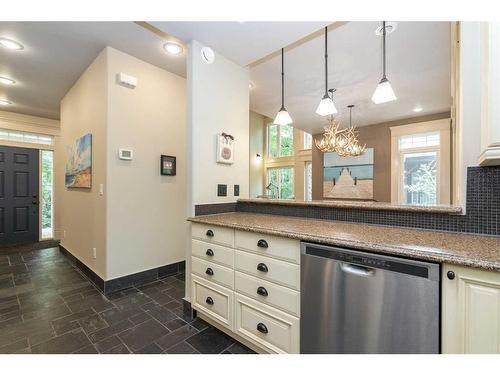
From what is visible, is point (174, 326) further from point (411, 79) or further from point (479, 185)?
point (411, 79)

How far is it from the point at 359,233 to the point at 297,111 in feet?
13.9

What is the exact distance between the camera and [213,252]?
1.80m

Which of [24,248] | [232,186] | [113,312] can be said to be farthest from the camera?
[24,248]

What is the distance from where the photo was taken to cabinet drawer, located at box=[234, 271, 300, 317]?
1358mm

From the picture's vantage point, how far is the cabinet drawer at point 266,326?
1370mm

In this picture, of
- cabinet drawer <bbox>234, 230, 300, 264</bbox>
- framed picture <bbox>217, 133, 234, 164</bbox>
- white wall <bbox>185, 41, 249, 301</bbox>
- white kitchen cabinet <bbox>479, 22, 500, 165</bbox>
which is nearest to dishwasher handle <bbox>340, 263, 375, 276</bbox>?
cabinet drawer <bbox>234, 230, 300, 264</bbox>

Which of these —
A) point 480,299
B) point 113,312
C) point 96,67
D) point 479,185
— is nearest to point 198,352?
point 113,312

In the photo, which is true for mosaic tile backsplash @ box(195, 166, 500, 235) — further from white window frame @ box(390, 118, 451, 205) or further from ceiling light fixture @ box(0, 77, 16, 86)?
ceiling light fixture @ box(0, 77, 16, 86)

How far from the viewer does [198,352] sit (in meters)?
1.61

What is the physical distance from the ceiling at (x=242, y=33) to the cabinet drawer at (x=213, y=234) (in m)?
1.70

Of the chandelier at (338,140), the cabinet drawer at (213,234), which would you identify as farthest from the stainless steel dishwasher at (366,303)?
the chandelier at (338,140)

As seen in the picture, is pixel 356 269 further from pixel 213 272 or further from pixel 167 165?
pixel 167 165

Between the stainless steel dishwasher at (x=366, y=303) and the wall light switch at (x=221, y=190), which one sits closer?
the stainless steel dishwasher at (x=366, y=303)

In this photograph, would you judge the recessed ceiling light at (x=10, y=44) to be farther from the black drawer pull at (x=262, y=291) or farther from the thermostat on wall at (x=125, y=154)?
the black drawer pull at (x=262, y=291)
